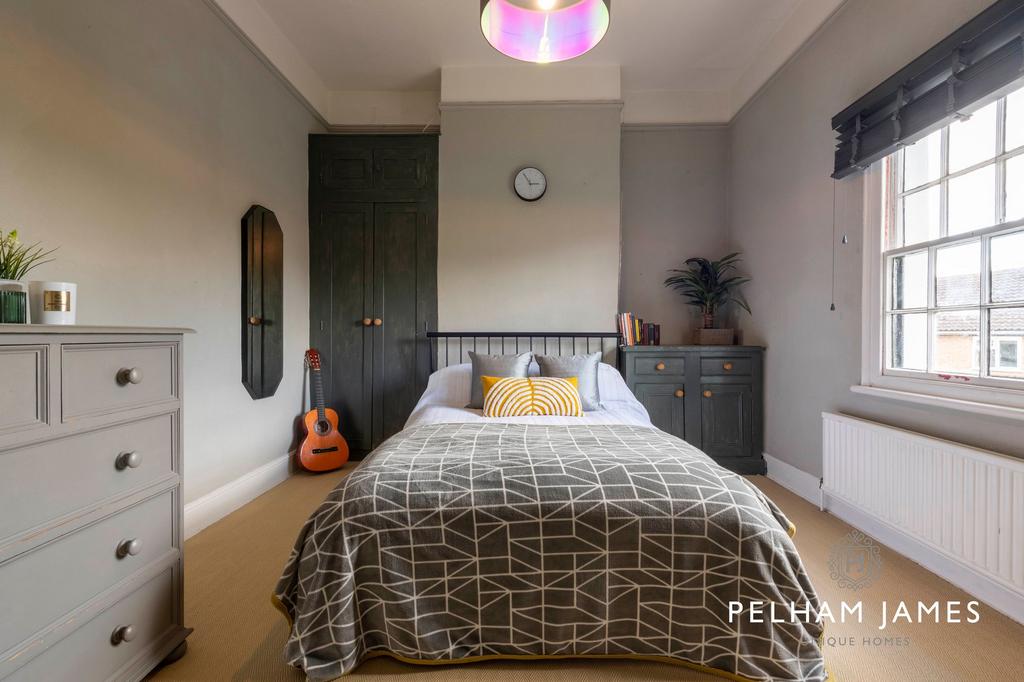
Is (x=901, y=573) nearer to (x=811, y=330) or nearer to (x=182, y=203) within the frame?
(x=811, y=330)

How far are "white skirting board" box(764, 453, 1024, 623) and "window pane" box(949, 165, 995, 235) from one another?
133 centimetres

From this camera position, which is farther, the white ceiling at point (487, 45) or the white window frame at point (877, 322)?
the white ceiling at point (487, 45)

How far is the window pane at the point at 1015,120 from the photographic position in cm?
161

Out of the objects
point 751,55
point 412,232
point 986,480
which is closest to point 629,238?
point 751,55

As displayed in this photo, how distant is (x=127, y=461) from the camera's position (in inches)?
47.0

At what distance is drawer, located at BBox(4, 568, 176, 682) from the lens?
3.32ft

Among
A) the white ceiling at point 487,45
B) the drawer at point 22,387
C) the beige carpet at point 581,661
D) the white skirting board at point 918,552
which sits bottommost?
the beige carpet at point 581,661

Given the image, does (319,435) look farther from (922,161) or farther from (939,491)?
(922,161)

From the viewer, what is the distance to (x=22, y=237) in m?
1.45

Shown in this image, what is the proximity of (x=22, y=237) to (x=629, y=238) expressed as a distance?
11.4 feet

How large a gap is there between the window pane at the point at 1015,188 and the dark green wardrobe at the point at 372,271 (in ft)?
10.0

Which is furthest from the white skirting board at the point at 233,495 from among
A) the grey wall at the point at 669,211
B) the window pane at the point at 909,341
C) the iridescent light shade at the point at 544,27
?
the window pane at the point at 909,341

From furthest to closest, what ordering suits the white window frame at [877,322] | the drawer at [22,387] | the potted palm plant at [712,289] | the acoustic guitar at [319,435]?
1. the potted palm plant at [712,289]
2. the acoustic guitar at [319,435]
3. the white window frame at [877,322]
4. the drawer at [22,387]

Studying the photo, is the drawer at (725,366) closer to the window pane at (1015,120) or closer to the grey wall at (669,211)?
the grey wall at (669,211)
